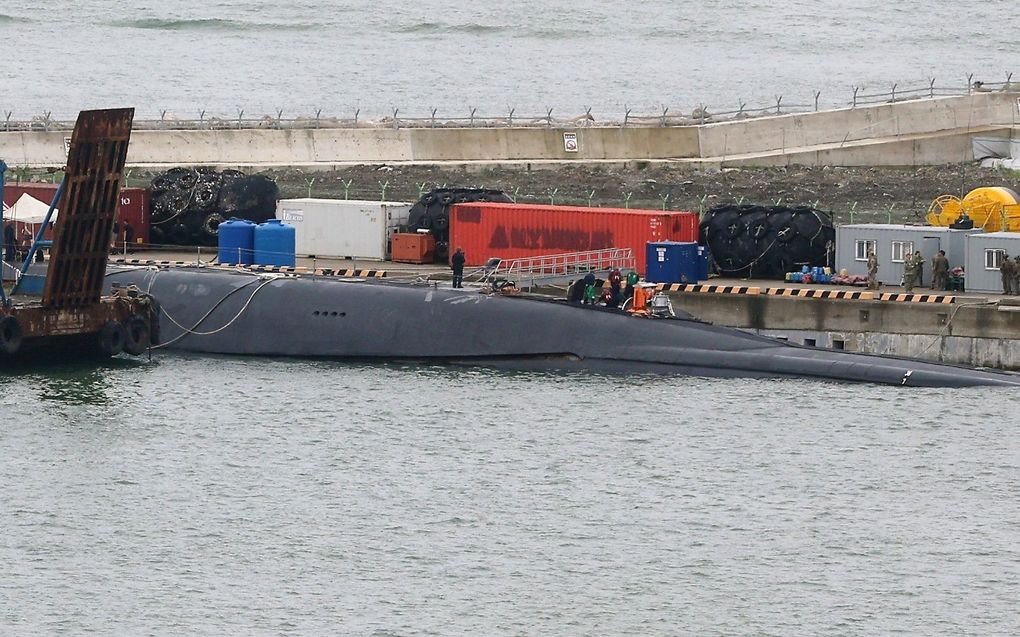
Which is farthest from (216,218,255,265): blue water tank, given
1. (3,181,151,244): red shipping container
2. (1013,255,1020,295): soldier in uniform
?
(1013,255,1020,295): soldier in uniform

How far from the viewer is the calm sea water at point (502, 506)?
32594 mm

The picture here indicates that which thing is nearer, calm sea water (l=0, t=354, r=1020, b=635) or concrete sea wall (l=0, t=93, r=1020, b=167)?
calm sea water (l=0, t=354, r=1020, b=635)

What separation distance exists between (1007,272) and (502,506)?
814 inches

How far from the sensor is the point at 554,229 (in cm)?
5928

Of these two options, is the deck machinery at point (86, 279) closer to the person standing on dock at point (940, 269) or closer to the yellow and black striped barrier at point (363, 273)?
the yellow and black striped barrier at point (363, 273)

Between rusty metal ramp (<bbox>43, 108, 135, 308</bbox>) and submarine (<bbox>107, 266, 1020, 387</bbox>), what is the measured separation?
382cm

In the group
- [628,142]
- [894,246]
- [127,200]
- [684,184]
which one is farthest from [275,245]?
[628,142]

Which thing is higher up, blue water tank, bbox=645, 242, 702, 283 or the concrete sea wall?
the concrete sea wall

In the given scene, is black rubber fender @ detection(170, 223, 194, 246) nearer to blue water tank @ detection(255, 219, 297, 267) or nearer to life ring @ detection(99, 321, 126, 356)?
blue water tank @ detection(255, 219, 297, 267)

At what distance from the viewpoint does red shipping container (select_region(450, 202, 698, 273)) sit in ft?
190

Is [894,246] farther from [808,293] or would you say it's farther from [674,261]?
[674,261]

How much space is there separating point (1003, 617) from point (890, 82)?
4790 inches

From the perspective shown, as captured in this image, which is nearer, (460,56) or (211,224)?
(211,224)

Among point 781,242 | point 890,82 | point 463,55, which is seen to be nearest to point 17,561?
point 781,242
